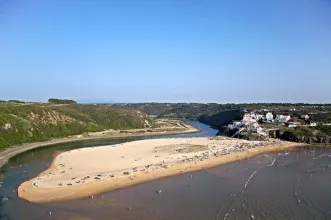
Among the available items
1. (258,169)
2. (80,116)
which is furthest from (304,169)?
(80,116)

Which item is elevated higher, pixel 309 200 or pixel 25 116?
pixel 25 116

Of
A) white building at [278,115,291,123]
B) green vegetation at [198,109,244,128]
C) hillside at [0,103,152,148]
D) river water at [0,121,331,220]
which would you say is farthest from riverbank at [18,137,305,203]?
green vegetation at [198,109,244,128]

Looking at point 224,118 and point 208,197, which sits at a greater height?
point 224,118

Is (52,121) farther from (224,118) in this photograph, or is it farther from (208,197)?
(224,118)

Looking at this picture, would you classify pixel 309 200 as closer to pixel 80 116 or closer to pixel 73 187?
pixel 73 187

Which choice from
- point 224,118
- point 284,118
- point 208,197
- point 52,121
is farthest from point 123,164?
point 224,118

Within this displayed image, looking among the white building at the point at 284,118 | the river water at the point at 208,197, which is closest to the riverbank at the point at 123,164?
the river water at the point at 208,197

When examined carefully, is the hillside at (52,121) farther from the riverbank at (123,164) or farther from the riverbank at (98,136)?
the riverbank at (123,164)
